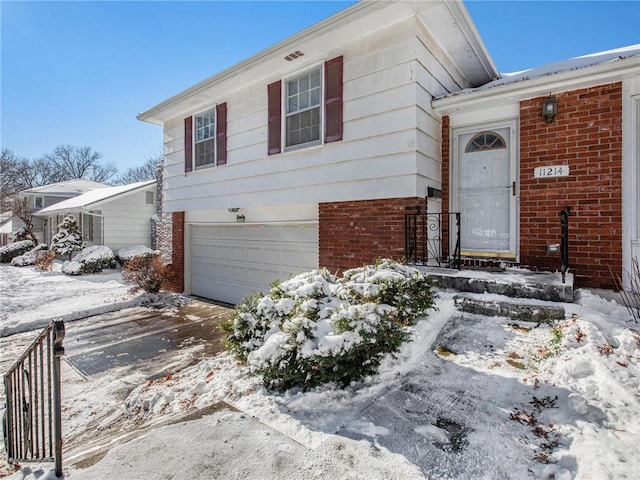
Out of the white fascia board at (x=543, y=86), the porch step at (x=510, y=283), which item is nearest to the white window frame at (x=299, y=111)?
the white fascia board at (x=543, y=86)

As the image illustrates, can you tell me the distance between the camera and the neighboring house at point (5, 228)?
25.0 metres

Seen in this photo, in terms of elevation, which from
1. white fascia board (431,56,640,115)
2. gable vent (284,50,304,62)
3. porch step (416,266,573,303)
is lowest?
porch step (416,266,573,303)

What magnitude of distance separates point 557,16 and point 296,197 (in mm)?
5863

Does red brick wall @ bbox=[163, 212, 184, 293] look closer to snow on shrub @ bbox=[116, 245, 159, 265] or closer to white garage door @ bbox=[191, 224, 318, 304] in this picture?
white garage door @ bbox=[191, 224, 318, 304]

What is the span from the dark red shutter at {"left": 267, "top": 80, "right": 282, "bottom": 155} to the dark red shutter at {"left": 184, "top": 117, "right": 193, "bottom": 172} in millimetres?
3200

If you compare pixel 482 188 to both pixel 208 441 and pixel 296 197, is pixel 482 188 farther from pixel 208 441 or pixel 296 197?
pixel 208 441

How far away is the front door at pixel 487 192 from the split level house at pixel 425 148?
2 cm

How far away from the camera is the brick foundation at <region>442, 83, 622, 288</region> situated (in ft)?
14.5

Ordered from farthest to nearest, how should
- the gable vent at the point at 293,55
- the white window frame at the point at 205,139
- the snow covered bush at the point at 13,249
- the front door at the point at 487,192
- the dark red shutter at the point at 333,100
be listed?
the snow covered bush at the point at 13,249
the white window frame at the point at 205,139
the gable vent at the point at 293,55
the dark red shutter at the point at 333,100
the front door at the point at 487,192

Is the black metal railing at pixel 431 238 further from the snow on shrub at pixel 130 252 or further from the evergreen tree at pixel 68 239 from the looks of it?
the evergreen tree at pixel 68 239

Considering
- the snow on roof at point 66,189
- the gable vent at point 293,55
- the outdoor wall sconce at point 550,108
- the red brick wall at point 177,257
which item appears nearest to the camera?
the outdoor wall sconce at point 550,108

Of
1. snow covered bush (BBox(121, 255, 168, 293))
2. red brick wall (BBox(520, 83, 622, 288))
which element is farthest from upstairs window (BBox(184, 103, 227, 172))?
red brick wall (BBox(520, 83, 622, 288))

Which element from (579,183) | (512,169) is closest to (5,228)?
(512,169)

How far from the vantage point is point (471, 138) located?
222 inches
